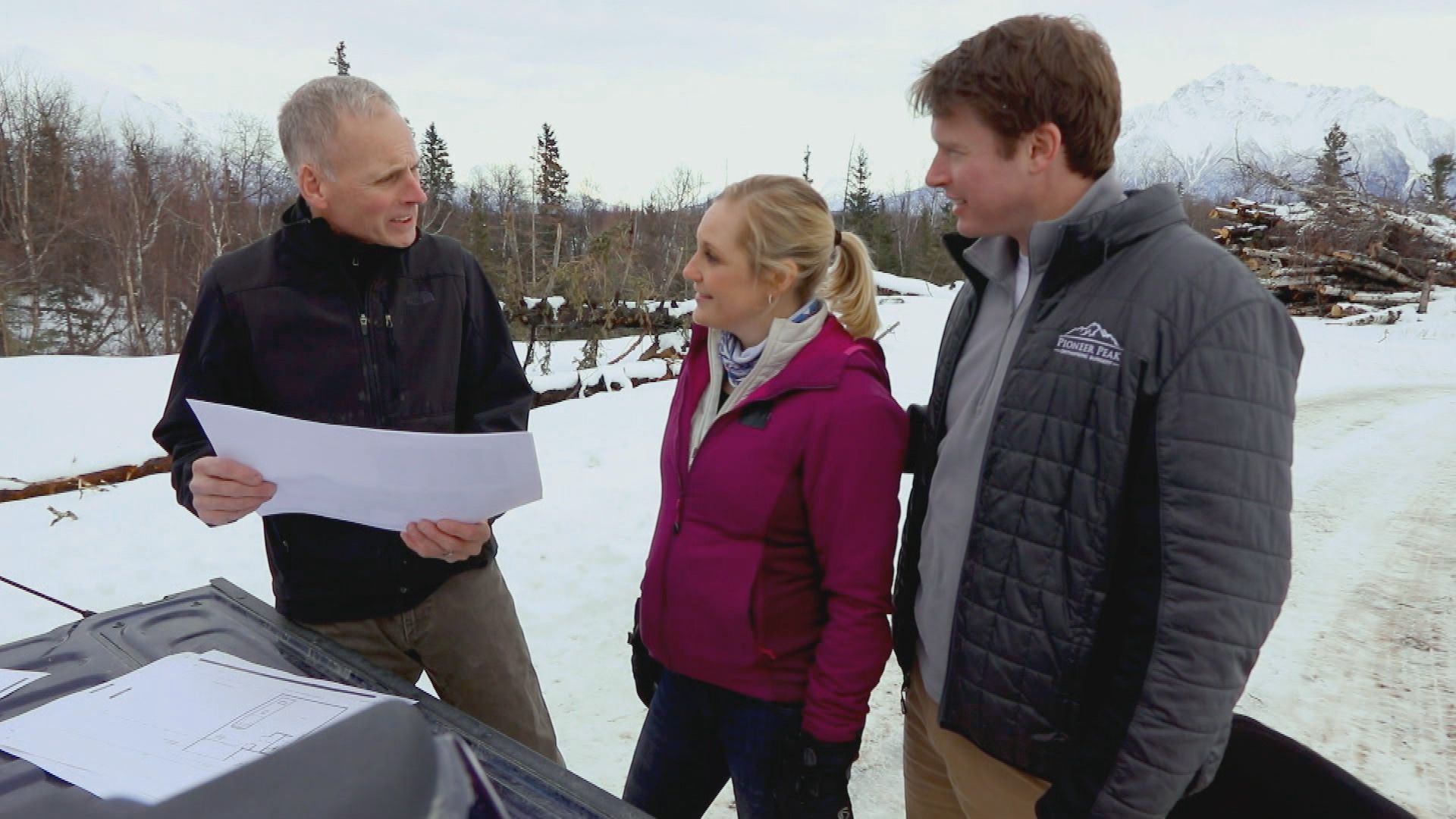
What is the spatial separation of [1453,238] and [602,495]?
18.9 meters

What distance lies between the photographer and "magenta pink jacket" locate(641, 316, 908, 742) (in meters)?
1.65

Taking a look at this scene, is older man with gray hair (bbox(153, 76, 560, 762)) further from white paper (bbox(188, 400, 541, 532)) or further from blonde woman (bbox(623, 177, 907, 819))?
blonde woman (bbox(623, 177, 907, 819))

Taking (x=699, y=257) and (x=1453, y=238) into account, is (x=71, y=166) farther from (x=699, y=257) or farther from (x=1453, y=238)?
(x=1453, y=238)

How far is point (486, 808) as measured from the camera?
0.68 meters

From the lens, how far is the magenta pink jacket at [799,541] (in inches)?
64.9

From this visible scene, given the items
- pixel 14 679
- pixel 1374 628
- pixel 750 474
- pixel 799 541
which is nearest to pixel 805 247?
pixel 750 474

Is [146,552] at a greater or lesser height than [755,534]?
lesser

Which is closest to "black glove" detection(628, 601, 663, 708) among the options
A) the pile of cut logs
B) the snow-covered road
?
the snow-covered road

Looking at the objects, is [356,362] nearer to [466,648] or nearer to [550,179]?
[466,648]

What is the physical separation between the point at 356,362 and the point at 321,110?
542 millimetres

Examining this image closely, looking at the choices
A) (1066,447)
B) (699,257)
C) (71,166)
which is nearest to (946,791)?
(1066,447)

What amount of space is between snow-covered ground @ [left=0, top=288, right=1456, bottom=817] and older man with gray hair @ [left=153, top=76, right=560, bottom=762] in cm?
113

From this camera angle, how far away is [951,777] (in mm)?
1661

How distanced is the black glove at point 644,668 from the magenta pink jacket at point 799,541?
213 mm
